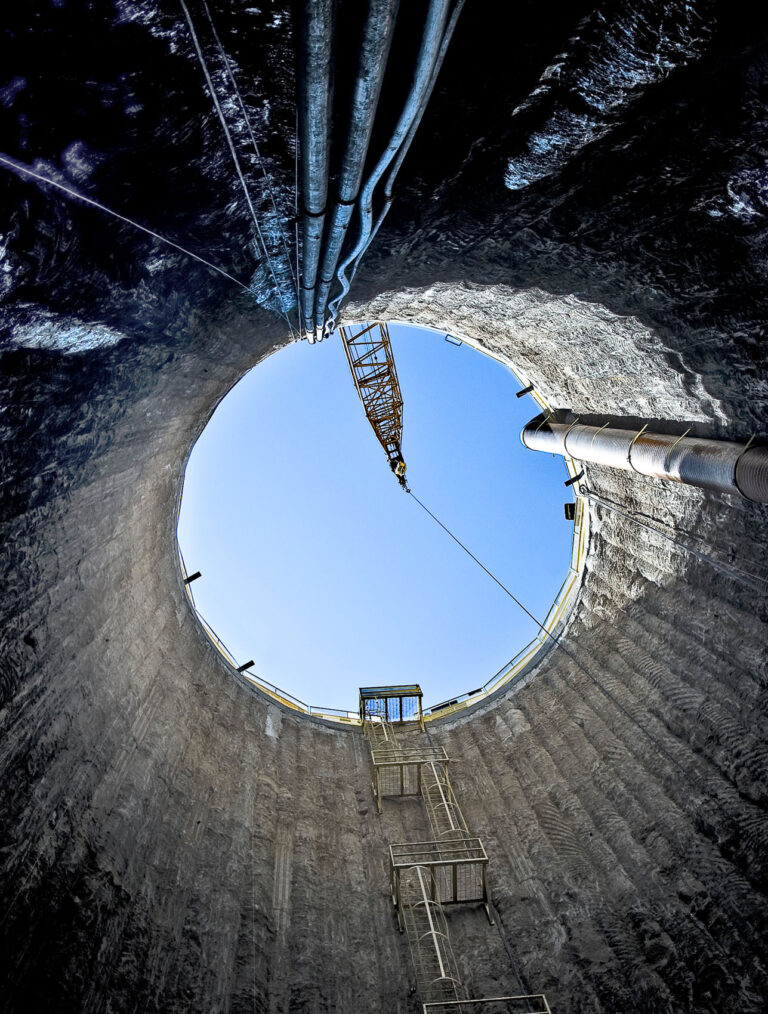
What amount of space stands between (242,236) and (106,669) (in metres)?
5.19

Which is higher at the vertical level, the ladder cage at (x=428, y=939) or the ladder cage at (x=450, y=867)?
the ladder cage at (x=450, y=867)

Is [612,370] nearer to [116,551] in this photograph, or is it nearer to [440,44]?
[440,44]

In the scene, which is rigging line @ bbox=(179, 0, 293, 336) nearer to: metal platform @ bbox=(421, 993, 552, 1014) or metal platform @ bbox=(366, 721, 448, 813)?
metal platform @ bbox=(421, 993, 552, 1014)

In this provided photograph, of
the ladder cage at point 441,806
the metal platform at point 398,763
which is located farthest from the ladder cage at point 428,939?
the metal platform at point 398,763

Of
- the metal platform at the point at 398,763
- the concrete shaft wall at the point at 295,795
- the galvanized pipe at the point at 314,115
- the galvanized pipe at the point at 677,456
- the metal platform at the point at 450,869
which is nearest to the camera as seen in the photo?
the galvanized pipe at the point at 314,115

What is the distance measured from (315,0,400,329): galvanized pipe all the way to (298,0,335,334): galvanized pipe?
0.12 m

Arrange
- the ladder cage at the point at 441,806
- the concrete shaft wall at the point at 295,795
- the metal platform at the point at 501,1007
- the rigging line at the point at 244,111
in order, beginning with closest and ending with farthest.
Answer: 1. the rigging line at the point at 244,111
2. the concrete shaft wall at the point at 295,795
3. the metal platform at the point at 501,1007
4. the ladder cage at the point at 441,806

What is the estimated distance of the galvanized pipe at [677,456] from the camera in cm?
662

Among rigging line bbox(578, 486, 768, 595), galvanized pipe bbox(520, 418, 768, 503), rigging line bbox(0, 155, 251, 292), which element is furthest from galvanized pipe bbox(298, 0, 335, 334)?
rigging line bbox(578, 486, 768, 595)

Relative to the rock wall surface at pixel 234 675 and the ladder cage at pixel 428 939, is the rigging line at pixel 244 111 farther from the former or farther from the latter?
the ladder cage at pixel 428 939

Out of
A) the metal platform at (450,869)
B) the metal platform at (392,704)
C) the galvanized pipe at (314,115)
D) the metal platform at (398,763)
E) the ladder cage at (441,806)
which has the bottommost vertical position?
the galvanized pipe at (314,115)

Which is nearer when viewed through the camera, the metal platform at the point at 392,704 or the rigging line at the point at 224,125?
the rigging line at the point at 224,125

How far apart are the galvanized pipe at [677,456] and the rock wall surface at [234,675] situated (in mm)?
503

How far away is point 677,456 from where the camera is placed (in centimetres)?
787
